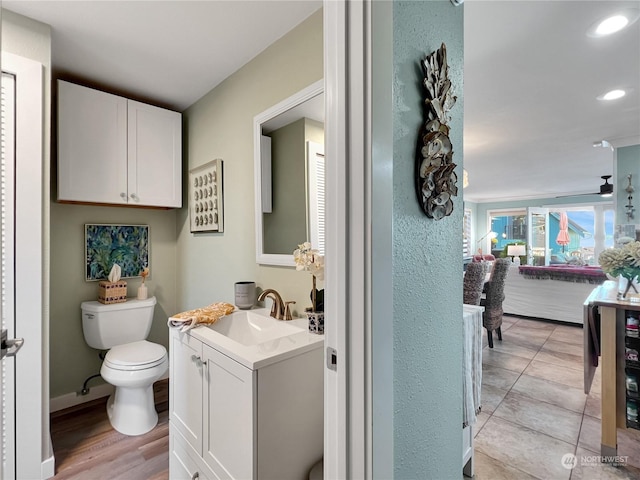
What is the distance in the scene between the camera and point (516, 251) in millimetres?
8516

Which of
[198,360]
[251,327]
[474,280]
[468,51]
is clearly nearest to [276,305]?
[251,327]

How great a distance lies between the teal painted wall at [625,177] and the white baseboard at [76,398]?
17.8ft

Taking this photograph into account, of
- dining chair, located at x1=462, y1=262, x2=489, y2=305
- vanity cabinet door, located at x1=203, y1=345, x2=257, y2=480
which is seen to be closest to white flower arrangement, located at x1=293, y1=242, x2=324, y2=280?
vanity cabinet door, located at x1=203, y1=345, x2=257, y2=480

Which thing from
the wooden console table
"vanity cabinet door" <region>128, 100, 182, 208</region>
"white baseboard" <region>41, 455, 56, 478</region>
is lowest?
"white baseboard" <region>41, 455, 56, 478</region>

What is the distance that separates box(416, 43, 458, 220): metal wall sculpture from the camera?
1.01 m

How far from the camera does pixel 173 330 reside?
167 cm

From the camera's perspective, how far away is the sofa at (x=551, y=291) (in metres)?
4.65

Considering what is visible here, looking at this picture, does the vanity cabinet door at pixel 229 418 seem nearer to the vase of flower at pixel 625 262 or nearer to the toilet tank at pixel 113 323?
the toilet tank at pixel 113 323

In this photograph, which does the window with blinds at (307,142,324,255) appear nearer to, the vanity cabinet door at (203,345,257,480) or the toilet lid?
the vanity cabinet door at (203,345,257,480)

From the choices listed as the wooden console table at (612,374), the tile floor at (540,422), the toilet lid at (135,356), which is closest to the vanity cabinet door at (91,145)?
the toilet lid at (135,356)

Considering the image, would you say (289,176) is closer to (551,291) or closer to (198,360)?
(198,360)

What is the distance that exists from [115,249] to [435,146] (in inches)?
106

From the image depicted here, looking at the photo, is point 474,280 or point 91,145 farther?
point 474,280

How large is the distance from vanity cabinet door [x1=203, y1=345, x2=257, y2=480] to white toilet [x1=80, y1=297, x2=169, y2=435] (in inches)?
34.7
